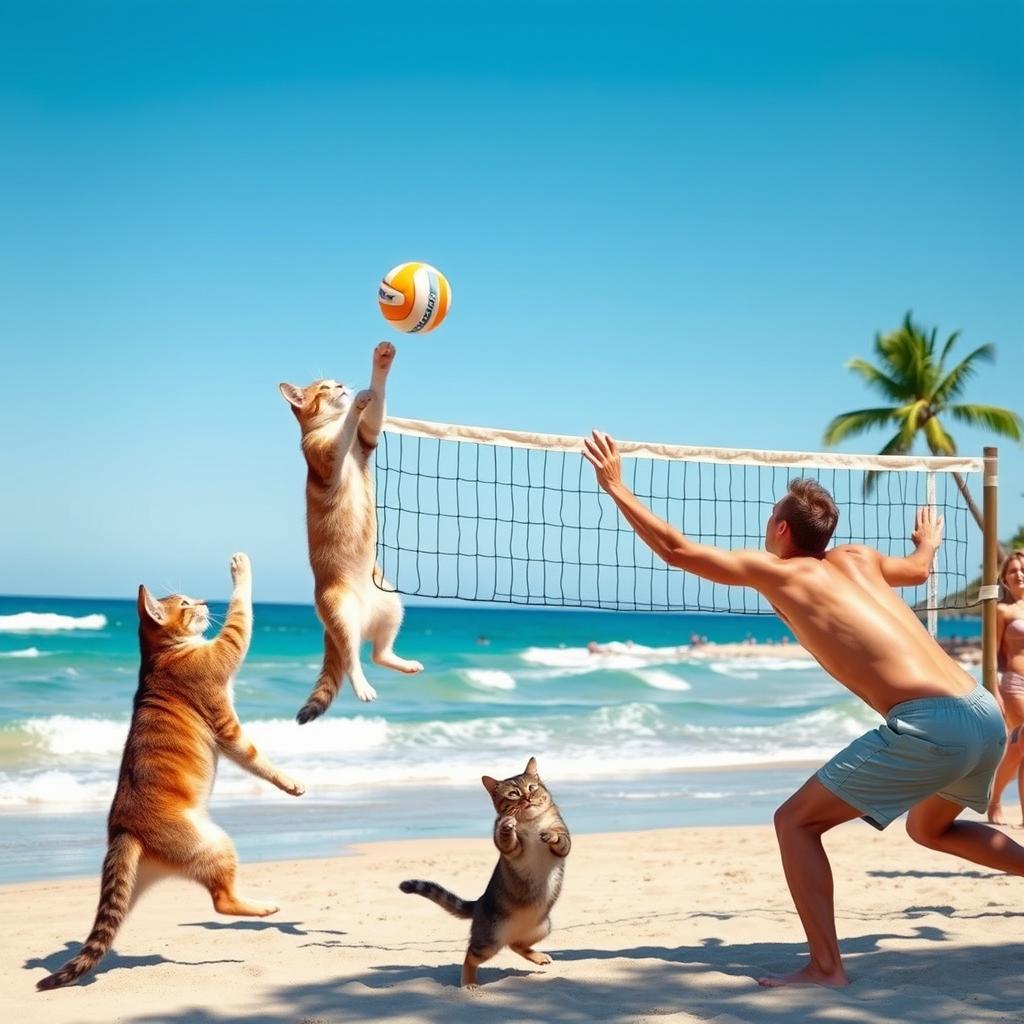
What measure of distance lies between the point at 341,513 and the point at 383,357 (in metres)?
0.65

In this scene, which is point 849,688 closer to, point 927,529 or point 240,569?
point 927,529

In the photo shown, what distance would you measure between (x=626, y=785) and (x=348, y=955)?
27.2ft

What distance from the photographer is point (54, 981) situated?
4.75m

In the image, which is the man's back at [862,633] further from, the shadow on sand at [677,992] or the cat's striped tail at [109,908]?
the cat's striped tail at [109,908]

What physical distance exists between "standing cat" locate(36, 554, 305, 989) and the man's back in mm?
2153

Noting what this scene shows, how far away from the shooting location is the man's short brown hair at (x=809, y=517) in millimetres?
4426

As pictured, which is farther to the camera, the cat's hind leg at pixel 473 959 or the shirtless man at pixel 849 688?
the cat's hind leg at pixel 473 959

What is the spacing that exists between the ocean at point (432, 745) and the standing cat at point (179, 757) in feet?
12.5

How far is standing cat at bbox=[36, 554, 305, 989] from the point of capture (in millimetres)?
4887

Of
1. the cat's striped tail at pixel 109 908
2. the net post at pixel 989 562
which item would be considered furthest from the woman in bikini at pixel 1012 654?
the cat's striped tail at pixel 109 908

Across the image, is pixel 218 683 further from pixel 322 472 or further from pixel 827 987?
pixel 827 987

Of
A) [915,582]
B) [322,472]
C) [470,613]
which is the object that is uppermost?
[322,472]

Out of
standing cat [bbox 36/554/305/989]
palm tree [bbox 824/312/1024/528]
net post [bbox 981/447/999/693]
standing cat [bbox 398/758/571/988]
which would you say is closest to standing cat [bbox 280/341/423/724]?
standing cat [bbox 36/554/305/989]

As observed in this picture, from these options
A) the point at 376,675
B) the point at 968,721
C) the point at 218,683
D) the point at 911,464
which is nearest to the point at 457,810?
the point at 911,464
